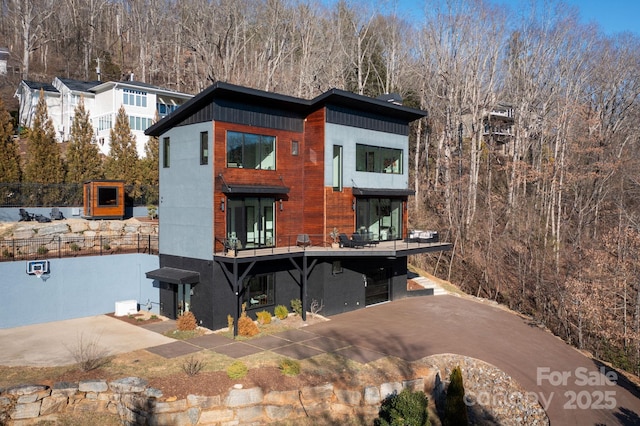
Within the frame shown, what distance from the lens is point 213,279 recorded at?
1773 cm

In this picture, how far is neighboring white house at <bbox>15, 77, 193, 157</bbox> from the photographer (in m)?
41.4

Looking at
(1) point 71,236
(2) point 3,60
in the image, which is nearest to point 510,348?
(1) point 71,236

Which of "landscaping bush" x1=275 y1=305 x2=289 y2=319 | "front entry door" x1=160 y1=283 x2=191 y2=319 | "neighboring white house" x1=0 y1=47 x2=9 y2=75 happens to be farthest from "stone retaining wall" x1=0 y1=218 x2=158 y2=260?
"neighboring white house" x1=0 y1=47 x2=9 y2=75

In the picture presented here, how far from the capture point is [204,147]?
1845 centimetres

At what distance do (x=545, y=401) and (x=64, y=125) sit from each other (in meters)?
47.2

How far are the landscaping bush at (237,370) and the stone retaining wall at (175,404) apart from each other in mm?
693

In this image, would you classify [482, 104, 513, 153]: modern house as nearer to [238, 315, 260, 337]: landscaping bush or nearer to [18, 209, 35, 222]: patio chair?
[238, 315, 260, 337]: landscaping bush

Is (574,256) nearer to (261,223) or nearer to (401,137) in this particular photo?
(401,137)

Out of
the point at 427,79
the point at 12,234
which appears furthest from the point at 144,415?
the point at 427,79

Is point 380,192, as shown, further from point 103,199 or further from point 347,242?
point 103,199

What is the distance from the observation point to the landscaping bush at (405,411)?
12.2 metres

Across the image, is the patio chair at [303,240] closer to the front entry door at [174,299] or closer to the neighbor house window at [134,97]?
the front entry door at [174,299]

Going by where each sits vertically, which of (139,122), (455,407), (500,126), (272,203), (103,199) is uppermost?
(500,126)

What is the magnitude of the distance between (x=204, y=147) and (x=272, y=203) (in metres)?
3.72
